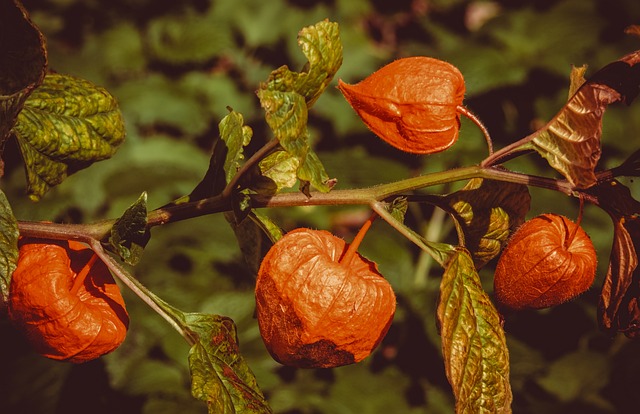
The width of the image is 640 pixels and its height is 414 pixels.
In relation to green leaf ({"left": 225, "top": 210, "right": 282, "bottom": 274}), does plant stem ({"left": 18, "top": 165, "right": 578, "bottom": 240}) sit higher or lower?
higher

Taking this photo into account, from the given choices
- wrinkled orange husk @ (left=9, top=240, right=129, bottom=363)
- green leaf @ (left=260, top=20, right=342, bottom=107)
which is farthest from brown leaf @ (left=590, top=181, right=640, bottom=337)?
wrinkled orange husk @ (left=9, top=240, right=129, bottom=363)

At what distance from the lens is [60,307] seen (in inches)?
39.6

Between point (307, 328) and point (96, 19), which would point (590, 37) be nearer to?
point (96, 19)

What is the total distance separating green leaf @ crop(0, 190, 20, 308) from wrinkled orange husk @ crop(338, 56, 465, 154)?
0.48 metres

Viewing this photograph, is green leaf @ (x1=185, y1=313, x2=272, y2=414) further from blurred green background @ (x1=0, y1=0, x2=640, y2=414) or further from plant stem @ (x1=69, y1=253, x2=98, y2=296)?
blurred green background @ (x1=0, y1=0, x2=640, y2=414)

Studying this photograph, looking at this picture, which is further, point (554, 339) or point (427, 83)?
point (554, 339)

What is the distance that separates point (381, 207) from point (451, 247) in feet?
0.36

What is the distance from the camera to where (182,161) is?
10.7ft

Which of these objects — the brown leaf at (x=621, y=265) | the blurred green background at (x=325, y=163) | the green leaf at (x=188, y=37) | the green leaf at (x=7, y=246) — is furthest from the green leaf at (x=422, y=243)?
the green leaf at (x=188, y=37)

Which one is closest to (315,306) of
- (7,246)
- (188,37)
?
(7,246)

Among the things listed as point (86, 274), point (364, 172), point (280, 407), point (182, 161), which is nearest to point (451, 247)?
point (86, 274)

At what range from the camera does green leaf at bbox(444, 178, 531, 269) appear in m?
1.09

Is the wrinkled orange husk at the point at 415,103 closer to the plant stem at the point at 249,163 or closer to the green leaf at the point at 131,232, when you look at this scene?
the plant stem at the point at 249,163

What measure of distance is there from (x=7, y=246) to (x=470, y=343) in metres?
0.61
